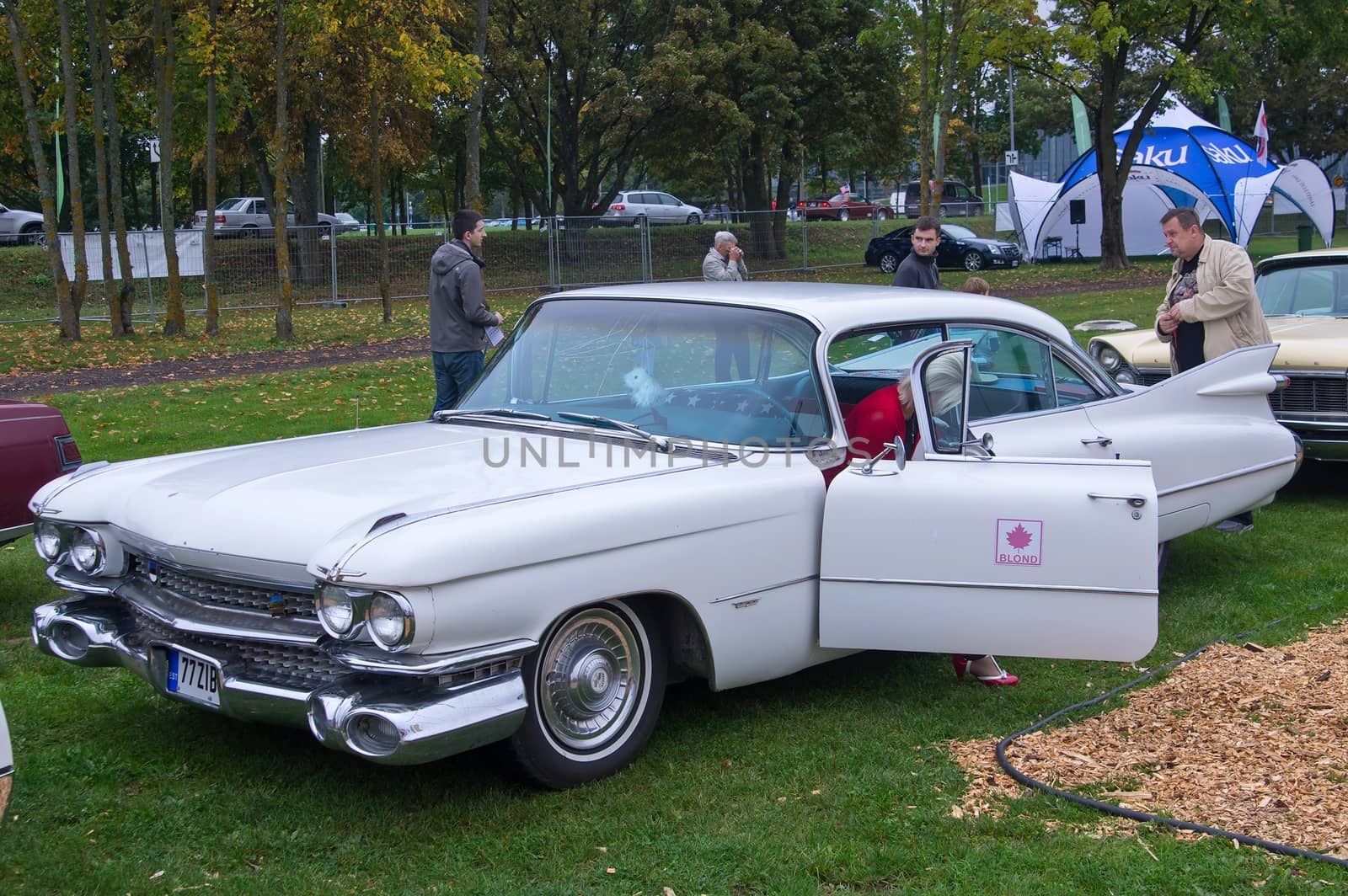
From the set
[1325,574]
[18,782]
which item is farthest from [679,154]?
[18,782]

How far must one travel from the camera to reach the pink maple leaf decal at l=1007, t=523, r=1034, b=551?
4.44 meters

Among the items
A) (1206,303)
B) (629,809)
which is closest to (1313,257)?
(1206,303)

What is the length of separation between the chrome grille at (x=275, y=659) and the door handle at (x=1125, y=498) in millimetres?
2599

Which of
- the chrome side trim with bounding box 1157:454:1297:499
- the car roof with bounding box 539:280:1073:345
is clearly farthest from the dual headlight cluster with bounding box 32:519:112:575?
the chrome side trim with bounding box 1157:454:1297:499

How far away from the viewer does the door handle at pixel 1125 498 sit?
4.38 metres

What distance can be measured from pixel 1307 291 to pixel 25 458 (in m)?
8.70

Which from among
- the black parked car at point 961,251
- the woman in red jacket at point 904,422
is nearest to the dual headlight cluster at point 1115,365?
the woman in red jacket at point 904,422

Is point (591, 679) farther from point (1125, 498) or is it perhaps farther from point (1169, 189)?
point (1169, 189)

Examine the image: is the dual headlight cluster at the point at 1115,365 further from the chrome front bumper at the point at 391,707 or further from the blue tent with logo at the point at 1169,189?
the blue tent with logo at the point at 1169,189

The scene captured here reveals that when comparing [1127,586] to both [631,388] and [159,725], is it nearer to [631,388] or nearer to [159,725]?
[631,388]

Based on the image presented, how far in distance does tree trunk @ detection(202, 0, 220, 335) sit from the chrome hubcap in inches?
607

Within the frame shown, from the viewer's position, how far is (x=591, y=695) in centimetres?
412

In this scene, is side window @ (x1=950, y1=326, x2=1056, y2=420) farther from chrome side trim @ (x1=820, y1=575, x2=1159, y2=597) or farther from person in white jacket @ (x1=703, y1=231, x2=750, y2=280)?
person in white jacket @ (x1=703, y1=231, x2=750, y2=280)

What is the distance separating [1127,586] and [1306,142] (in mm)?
56617
